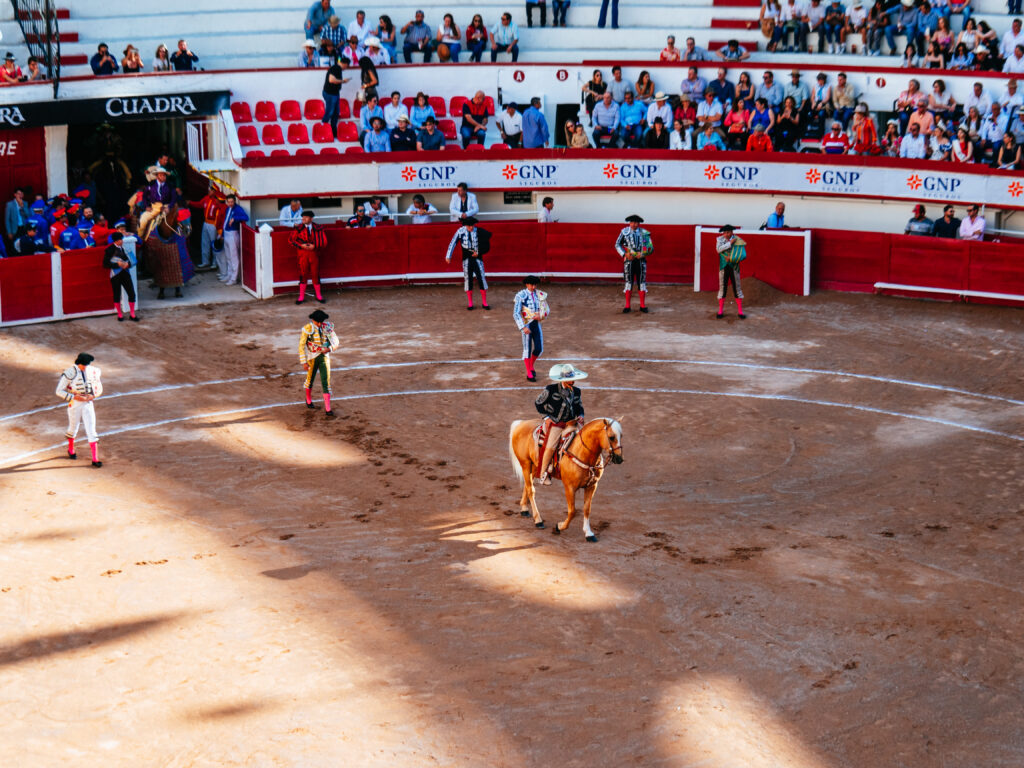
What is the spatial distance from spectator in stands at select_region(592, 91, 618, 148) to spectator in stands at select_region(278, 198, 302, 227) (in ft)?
20.9

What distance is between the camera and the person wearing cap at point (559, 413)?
1398cm

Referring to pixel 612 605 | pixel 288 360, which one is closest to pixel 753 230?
pixel 288 360

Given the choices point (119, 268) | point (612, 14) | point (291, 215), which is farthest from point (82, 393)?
point (612, 14)

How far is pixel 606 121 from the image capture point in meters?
28.9

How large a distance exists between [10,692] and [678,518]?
703cm

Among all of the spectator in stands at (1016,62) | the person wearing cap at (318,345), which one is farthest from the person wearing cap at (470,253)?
the spectator in stands at (1016,62)

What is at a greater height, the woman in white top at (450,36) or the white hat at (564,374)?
the woman in white top at (450,36)

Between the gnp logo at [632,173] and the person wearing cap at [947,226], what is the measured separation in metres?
5.69

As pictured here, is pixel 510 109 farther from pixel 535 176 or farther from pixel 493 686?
pixel 493 686

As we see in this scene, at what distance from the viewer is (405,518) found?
1495 cm

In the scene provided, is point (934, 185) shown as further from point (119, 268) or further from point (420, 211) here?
point (119, 268)

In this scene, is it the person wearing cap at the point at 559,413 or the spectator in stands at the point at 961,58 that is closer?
the person wearing cap at the point at 559,413

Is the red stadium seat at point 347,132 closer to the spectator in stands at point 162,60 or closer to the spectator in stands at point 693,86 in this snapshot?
the spectator in stands at point 162,60

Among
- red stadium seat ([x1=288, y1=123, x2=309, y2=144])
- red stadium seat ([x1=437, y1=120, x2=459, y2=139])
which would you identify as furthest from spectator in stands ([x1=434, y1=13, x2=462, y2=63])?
red stadium seat ([x1=288, y1=123, x2=309, y2=144])
